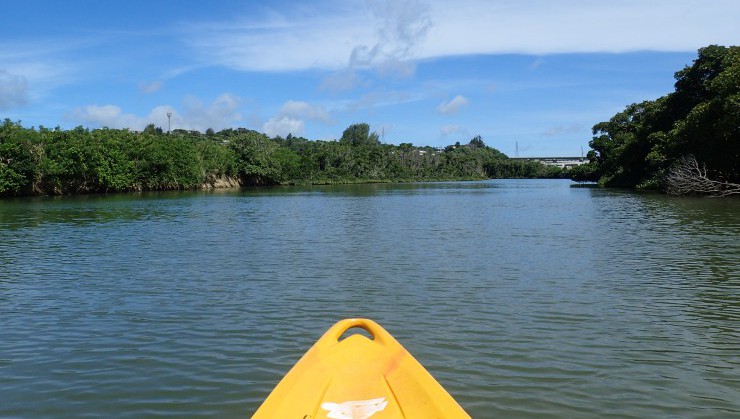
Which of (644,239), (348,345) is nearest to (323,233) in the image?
(644,239)

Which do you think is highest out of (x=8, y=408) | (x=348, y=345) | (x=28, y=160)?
(x=28, y=160)

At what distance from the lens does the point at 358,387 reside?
20.0 feet

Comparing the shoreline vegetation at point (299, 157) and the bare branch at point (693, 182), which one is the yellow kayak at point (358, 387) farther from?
the bare branch at point (693, 182)

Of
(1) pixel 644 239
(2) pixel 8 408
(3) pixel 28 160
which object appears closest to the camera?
(2) pixel 8 408

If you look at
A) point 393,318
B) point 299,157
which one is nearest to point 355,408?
point 393,318

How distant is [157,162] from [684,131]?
63.0 m

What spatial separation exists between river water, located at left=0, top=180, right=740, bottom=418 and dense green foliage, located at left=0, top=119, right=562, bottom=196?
155 ft

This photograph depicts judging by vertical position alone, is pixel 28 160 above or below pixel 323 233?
above

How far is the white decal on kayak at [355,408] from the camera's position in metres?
5.73

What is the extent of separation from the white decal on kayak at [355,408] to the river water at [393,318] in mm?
1494

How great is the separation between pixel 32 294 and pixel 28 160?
188 feet

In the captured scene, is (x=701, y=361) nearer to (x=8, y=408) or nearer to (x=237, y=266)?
(x=8, y=408)

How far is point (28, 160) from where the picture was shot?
209ft

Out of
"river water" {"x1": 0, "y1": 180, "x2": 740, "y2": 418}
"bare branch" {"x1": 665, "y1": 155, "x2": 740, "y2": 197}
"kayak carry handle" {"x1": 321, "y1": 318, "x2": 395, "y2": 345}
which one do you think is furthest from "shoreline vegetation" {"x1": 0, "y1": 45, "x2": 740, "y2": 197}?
"kayak carry handle" {"x1": 321, "y1": 318, "x2": 395, "y2": 345}
